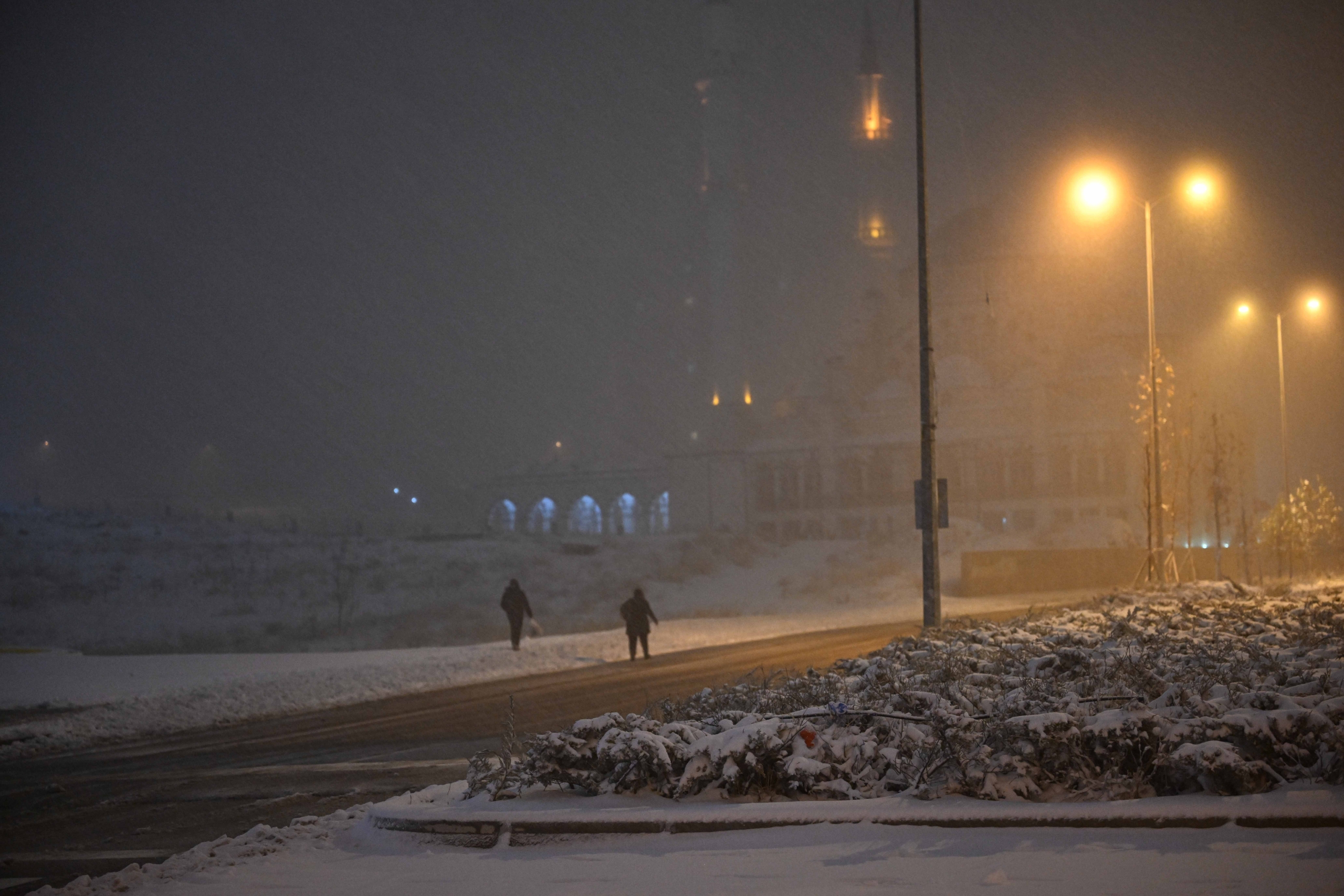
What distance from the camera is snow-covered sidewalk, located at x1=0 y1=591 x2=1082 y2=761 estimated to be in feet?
48.7

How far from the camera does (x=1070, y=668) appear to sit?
27.5 feet

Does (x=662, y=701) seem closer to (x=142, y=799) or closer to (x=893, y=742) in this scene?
(x=893, y=742)

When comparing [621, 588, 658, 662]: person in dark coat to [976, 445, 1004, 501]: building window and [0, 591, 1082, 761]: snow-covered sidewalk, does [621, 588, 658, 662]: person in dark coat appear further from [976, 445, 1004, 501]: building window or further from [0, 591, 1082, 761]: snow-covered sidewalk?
[976, 445, 1004, 501]: building window

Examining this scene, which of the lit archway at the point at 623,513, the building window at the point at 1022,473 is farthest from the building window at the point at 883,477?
the lit archway at the point at 623,513

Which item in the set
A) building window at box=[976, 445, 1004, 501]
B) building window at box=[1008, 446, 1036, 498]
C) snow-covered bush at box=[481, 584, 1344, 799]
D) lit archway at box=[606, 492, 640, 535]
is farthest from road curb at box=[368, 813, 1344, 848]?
lit archway at box=[606, 492, 640, 535]

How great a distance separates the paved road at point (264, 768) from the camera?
7977 mm

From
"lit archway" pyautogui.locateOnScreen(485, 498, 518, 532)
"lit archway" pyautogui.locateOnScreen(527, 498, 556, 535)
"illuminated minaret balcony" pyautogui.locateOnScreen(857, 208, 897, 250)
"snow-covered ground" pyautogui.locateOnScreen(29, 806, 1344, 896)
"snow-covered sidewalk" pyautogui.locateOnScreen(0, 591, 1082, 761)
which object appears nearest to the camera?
"snow-covered ground" pyautogui.locateOnScreen(29, 806, 1344, 896)

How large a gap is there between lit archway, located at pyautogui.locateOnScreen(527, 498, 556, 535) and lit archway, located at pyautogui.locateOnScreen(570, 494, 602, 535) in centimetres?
294

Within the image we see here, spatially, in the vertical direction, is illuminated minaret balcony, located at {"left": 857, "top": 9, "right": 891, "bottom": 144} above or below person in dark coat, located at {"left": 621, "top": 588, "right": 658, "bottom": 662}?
above

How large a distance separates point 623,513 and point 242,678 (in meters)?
85.3

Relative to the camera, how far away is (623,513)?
10425 centimetres

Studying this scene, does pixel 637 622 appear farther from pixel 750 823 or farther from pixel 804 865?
pixel 804 865

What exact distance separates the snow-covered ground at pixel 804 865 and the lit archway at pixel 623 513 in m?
97.3

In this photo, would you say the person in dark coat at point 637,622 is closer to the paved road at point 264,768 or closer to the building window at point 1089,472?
the paved road at point 264,768
